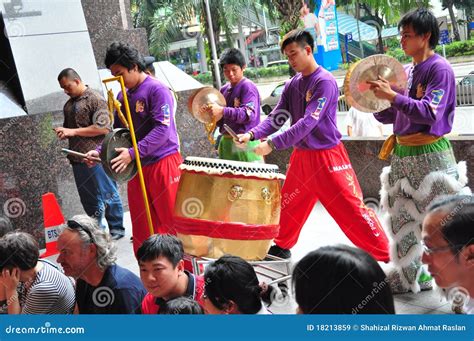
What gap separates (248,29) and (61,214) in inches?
106

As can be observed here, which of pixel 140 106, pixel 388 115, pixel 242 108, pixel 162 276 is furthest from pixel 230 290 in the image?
pixel 242 108

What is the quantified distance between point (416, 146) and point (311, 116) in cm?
61

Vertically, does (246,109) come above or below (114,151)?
below

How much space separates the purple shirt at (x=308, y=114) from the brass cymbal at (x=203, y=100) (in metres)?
0.85

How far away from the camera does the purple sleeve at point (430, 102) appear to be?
298 centimetres

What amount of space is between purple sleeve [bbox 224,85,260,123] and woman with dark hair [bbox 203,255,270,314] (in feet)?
7.69

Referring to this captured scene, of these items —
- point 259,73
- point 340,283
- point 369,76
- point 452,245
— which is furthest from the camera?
point 259,73

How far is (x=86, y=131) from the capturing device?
4.86m
